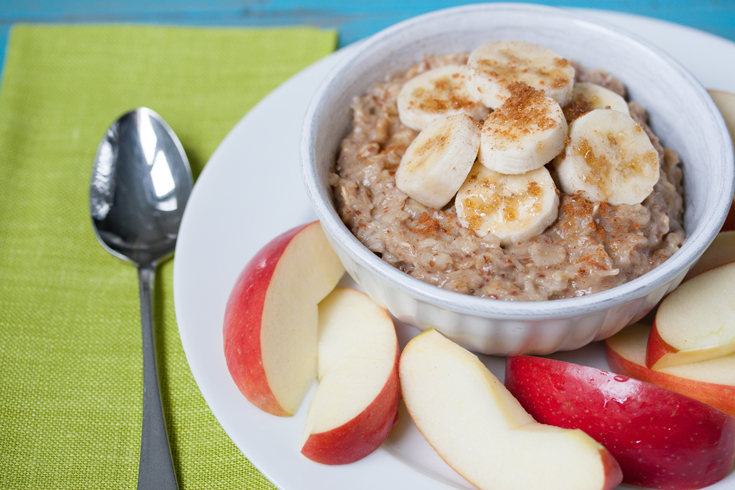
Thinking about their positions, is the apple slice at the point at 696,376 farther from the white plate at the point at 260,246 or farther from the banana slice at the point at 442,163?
the banana slice at the point at 442,163

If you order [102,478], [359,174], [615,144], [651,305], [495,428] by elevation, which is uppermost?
[615,144]

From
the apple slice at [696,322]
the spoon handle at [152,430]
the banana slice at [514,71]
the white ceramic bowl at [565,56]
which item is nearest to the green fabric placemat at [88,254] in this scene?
the spoon handle at [152,430]

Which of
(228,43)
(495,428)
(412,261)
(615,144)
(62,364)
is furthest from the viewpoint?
(228,43)

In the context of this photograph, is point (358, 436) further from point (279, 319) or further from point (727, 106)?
point (727, 106)

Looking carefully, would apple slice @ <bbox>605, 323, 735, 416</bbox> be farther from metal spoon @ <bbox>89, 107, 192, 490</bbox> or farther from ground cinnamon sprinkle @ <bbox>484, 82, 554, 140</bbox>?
metal spoon @ <bbox>89, 107, 192, 490</bbox>

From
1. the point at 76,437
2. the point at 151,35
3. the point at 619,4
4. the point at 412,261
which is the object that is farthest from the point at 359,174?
the point at 619,4

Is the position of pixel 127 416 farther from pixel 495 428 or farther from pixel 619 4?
pixel 619 4
